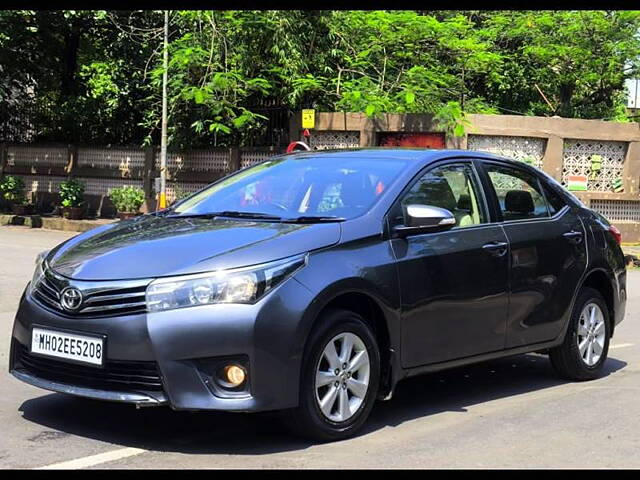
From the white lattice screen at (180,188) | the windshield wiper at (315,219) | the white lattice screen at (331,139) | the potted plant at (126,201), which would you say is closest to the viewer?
the windshield wiper at (315,219)

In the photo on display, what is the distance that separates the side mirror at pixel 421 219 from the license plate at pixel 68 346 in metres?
1.81

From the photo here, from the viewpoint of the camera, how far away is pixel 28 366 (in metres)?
4.59

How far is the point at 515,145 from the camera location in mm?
18516

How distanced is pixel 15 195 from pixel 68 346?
19.6 metres

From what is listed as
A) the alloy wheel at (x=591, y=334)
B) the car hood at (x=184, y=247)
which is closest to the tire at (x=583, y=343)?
the alloy wheel at (x=591, y=334)

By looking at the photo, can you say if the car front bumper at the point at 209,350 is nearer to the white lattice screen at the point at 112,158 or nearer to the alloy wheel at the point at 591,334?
the alloy wheel at the point at 591,334

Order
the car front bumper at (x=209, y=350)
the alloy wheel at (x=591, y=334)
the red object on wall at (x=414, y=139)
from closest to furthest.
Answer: the car front bumper at (x=209, y=350), the alloy wheel at (x=591, y=334), the red object on wall at (x=414, y=139)

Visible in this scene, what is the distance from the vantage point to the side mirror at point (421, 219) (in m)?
4.89

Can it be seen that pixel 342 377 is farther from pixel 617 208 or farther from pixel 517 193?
pixel 617 208

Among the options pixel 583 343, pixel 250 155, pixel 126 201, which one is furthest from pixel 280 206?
pixel 126 201

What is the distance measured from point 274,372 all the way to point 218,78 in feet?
48.0

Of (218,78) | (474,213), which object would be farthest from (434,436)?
(218,78)

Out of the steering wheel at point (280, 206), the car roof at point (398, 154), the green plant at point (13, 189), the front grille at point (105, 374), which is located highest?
the car roof at point (398, 154)
